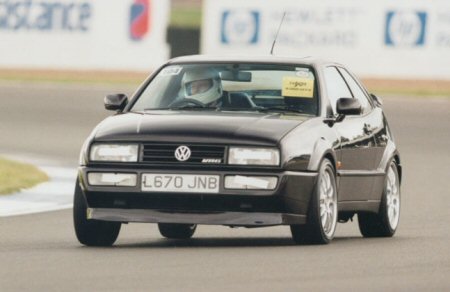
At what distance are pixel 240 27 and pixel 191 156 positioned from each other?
25460mm

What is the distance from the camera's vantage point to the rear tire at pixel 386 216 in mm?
13656

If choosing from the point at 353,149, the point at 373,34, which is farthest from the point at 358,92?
the point at 373,34

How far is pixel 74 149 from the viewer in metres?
24.4

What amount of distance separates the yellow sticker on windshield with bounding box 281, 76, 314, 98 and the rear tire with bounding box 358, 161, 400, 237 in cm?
124

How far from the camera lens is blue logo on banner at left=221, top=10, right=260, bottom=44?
3691 centimetres

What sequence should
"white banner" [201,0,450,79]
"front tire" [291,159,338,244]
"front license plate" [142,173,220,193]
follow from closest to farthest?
"front license plate" [142,173,220,193] < "front tire" [291,159,338,244] < "white banner" [201,0,450,79]

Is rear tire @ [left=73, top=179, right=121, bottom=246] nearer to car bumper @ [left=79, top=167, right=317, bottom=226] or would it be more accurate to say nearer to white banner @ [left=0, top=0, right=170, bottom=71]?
car bumper @ [left=79, top=167, right=317, bottom=226]

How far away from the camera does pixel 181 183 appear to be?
464 inches

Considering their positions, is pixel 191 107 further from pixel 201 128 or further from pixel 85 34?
pixel 85 34

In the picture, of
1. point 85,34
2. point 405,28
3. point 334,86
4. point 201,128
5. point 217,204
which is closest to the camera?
point 217,204

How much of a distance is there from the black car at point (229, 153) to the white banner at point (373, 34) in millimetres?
22443

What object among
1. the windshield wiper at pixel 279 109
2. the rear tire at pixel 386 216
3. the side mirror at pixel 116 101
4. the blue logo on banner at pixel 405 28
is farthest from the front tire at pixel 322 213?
the blue logo on banner at pixel 405 28

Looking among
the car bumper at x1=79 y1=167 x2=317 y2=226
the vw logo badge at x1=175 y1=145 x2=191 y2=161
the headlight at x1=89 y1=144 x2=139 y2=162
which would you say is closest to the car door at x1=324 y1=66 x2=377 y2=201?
the car bumper at x1=79 y1=167 x2=317 y2=226

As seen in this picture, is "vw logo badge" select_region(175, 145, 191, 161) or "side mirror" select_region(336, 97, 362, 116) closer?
"vw logo badge" select_region(175, 145, 191, 161)
